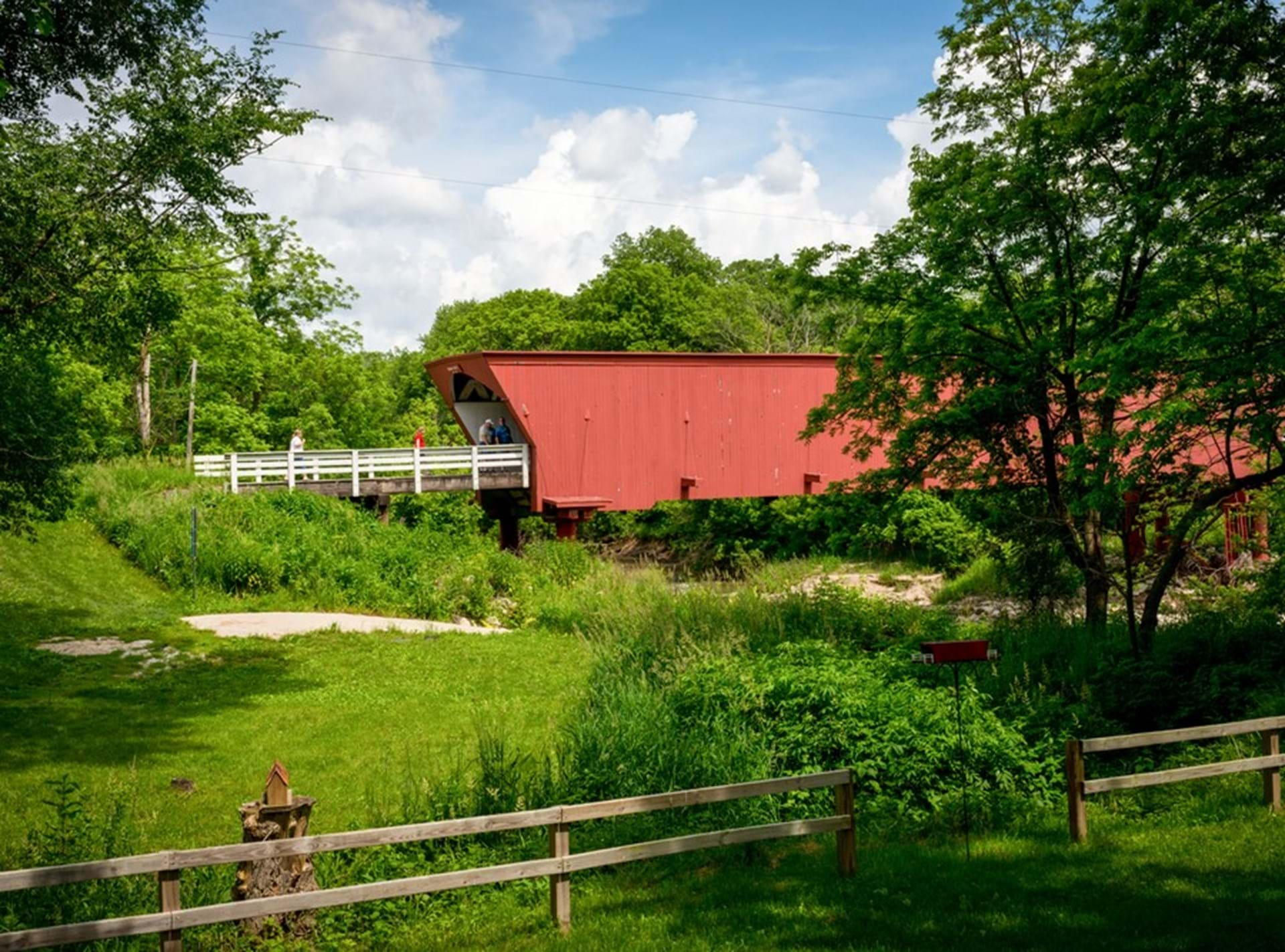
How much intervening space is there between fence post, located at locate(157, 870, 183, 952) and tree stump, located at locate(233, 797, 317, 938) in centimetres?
65

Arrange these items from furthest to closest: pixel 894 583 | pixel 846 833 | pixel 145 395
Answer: pixel 145 395, pixel 894 583, pixel 846 833

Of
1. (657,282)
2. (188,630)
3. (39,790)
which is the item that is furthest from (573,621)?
(657,282)

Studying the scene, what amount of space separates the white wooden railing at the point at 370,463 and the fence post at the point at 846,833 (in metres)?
17.7

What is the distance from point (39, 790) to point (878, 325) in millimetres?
10270

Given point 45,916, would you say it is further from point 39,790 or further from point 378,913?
point 39,790

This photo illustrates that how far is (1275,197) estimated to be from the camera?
10258mm

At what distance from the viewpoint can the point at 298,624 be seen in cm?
1529

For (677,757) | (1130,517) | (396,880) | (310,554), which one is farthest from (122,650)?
(1130,517)

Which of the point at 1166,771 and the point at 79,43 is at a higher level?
the point at 79,43

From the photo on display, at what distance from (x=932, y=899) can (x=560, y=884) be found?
1931 mm

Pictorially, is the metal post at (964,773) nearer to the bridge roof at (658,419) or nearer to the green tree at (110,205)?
the green tree at (110,205)

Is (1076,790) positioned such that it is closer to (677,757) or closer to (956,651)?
(956,651)

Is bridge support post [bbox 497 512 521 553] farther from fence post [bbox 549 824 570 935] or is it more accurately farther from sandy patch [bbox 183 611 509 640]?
fence post [bbox 549 824 570 935]

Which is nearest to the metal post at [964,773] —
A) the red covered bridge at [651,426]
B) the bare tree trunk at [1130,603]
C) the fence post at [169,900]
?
the bare tree trunk at [1130,603]
